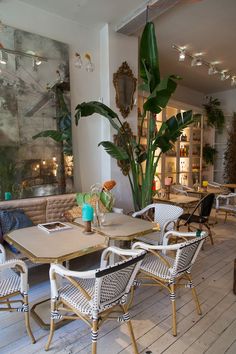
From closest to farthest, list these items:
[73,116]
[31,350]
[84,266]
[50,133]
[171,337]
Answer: [31,350], [171,337], [84,266], [50,133], [73,116]

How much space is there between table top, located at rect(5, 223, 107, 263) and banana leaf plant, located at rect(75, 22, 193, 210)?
1517 millimetres

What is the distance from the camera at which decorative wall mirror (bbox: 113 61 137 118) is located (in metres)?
3.93

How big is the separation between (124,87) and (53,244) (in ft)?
9.56

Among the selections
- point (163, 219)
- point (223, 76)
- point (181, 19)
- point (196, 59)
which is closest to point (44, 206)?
point (163, 219)

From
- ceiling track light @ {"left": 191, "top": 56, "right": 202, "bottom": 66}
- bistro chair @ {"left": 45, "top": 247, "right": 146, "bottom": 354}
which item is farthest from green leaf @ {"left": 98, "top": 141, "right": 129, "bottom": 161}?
ceiling track light @ {"left": 191, "top": 56, "right": 202, "bottom": 66}

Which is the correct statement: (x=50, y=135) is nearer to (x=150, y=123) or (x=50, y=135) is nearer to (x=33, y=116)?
(x=33, y=116)

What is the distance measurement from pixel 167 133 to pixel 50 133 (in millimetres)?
1648

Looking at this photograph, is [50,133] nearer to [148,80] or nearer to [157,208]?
[148,80]

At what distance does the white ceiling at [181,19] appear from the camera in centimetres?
326

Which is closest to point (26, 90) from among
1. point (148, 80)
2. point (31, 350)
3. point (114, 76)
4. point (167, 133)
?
point (114, 76)

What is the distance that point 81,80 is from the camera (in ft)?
12.7

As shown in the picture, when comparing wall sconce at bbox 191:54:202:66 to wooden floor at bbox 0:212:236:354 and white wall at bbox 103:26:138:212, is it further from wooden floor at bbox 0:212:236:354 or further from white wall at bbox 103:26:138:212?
wooden floor at bbox 0:212:236:354

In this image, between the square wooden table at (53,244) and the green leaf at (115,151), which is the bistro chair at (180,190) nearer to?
the green leaf at (115,151)

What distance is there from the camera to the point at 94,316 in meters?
1.52
